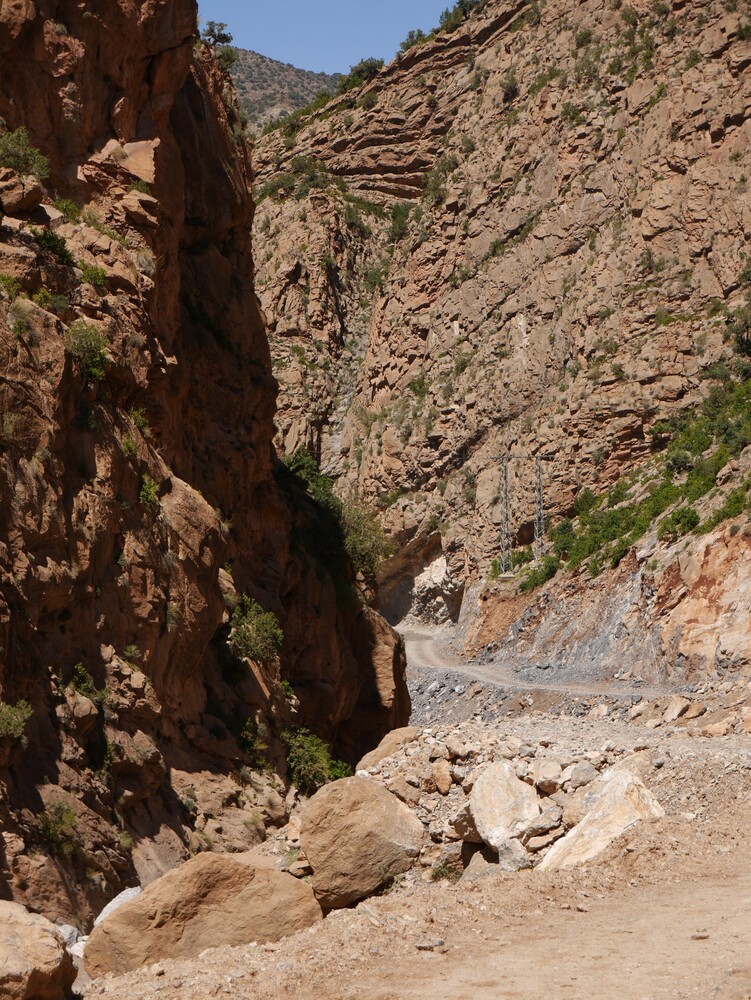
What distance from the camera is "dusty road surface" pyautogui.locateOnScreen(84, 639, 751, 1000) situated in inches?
296

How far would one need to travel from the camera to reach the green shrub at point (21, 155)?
60.1ft

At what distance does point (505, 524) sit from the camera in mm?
50562

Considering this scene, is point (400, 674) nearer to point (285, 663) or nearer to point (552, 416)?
point (285, 663)

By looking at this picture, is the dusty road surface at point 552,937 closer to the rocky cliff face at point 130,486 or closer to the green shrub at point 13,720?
the green shrub at point 13,720

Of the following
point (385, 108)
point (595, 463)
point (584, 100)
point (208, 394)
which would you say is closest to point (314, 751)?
point (208, 394)

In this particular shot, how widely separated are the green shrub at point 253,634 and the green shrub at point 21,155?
1055 cm

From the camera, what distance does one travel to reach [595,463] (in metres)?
47.6

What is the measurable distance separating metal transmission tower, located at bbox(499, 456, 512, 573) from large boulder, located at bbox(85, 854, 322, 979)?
3956 centimetres

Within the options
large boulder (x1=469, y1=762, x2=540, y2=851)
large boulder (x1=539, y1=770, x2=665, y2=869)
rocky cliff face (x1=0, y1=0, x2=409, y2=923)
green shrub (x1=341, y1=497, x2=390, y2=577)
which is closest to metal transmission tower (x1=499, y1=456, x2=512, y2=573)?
green shrub (x1=341, y1=497, x2=390, y2=577)

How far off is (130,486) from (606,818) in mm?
10801

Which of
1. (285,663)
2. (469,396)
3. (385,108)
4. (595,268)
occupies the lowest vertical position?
(285,663)

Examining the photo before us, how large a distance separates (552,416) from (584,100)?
64.6 ft

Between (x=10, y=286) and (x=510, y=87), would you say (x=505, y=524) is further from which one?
(x=10, y=286)

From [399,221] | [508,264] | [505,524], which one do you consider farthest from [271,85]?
[505,524]
